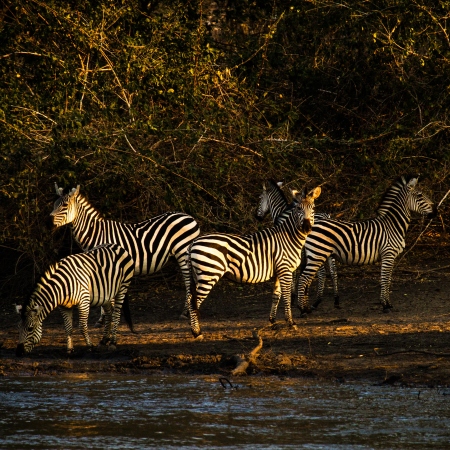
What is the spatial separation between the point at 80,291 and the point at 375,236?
4731 millimetres

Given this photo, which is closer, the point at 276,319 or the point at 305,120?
the point at 276,319

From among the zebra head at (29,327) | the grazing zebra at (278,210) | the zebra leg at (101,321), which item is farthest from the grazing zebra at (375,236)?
the zebra head at (29,327)

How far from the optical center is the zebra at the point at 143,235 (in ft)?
41.5

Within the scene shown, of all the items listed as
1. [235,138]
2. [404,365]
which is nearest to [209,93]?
[235,138]

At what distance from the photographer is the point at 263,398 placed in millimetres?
8008

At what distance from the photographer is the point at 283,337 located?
10.7m

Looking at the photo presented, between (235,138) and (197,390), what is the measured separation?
640cm

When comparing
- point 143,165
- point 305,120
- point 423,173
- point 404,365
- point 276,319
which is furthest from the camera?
point 305,120

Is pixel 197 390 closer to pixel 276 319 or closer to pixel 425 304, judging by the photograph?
pixel 276 319

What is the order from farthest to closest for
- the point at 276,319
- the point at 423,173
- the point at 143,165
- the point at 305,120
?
the point at 305,120
the point at 423,173
the point at 143,165
the point at 276,319

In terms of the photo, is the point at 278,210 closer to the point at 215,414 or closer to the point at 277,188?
the point at 277,188

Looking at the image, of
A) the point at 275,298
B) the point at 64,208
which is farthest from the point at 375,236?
the point at 64,208

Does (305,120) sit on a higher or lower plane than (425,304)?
higher

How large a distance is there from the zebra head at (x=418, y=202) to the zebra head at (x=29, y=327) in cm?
587
